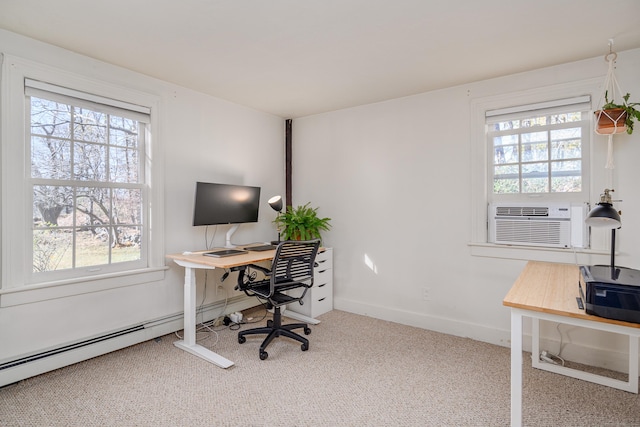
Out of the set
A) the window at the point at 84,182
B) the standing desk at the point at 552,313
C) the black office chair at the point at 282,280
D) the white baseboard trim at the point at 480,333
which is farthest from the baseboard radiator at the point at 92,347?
the standing desk at the point at 552,313

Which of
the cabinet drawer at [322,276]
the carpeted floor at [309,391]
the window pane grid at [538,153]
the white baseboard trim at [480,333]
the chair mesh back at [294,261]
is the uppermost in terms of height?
the window pane grid at [538,153]

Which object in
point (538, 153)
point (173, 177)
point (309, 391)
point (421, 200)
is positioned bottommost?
point (309, 391)

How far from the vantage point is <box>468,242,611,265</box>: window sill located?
8.36 feet

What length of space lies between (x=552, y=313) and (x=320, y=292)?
2.53 meters

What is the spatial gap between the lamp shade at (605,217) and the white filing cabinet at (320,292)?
2412 mm

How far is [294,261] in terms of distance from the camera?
9.37ft

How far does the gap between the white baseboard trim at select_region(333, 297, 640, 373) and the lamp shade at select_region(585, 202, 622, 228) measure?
4.40ft

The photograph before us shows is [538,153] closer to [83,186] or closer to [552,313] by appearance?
[552,313]

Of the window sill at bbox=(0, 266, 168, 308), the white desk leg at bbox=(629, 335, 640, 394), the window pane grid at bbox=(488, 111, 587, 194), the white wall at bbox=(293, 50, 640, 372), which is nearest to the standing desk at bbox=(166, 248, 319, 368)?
the window sill at bbox=(0, 266, 168, 308)

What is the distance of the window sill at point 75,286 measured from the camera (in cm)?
223

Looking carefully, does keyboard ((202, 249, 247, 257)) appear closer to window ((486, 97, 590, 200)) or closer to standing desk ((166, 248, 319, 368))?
standing desk ((166, 248, 319, 368))

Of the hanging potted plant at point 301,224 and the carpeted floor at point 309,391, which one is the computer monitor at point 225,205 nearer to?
the hanging potted plant at point 301,224

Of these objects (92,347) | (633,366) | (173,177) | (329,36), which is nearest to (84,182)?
(173,177)

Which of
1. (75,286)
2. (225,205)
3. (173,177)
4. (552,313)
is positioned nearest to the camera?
(552,313)
